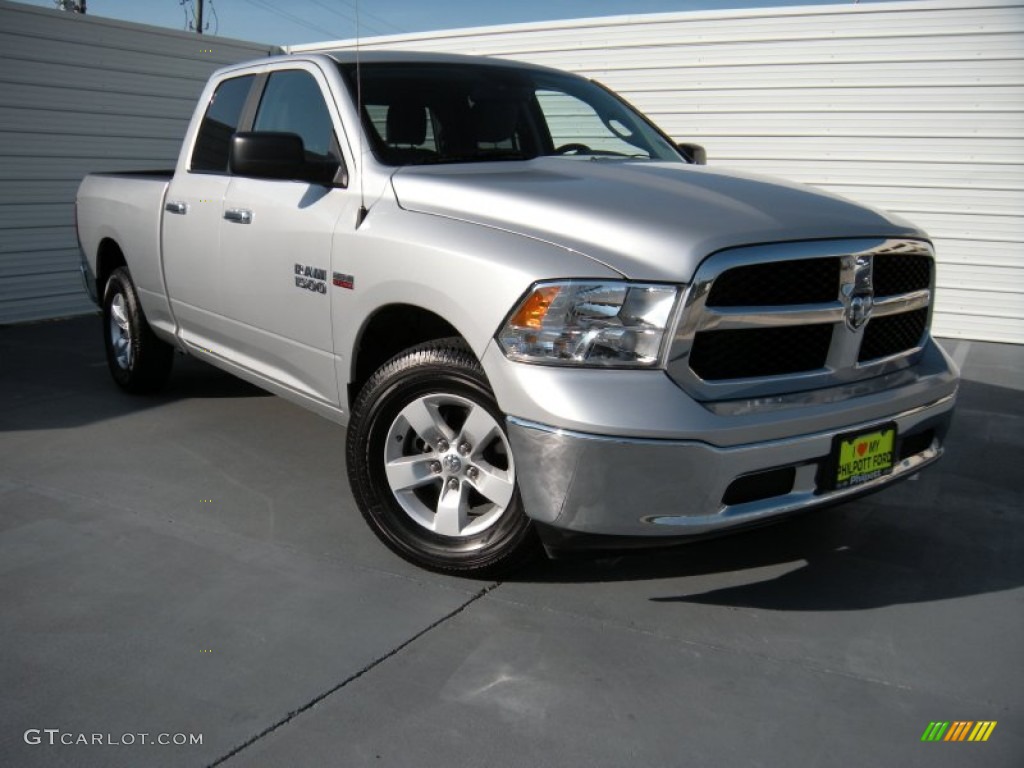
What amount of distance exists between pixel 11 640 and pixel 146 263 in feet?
9.34

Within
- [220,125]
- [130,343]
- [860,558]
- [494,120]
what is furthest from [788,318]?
[130,343]

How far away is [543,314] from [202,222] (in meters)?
Result: 2.49

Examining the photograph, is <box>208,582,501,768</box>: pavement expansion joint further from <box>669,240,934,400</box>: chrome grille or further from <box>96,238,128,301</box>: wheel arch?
<box>96,238,128,301</box>: wheel arch

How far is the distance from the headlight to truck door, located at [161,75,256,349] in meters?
2.25

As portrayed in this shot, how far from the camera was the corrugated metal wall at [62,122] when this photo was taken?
8.75m

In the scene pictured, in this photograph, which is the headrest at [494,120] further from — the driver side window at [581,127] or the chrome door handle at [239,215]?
the chrome door handle at [239,215]

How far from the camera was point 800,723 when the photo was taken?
2619 millimetres

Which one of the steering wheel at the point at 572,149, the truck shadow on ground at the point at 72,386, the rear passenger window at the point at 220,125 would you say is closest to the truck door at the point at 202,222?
the rear passenger window at the point at 220,125

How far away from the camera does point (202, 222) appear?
473cm

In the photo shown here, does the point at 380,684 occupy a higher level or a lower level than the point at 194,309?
lower

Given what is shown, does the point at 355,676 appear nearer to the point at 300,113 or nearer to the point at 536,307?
the point at 536,307

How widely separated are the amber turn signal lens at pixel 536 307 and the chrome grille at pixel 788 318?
392 mm

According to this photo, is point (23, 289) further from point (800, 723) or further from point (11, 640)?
point (800, 723)

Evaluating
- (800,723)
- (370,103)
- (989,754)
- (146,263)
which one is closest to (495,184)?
(370,103)
